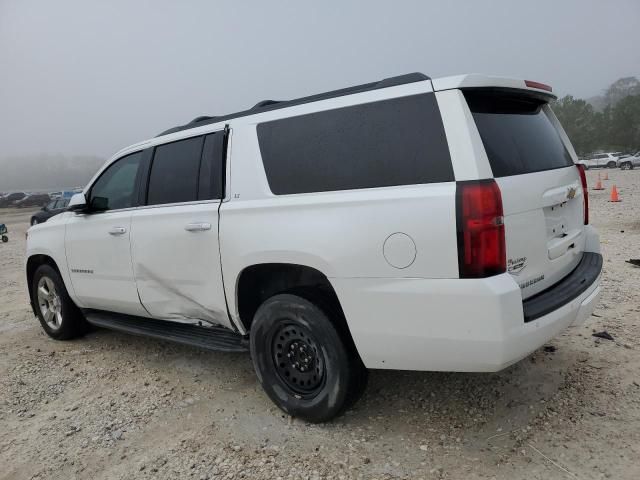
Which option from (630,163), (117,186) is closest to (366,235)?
(117,186)

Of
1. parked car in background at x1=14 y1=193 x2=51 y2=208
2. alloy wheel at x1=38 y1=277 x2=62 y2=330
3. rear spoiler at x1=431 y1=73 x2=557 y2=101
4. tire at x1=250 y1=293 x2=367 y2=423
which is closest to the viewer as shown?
rear spoiler at x1=431 y1=73 x2=557 y2=101

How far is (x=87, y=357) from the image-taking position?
15.3ft

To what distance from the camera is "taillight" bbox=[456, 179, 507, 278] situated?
2322 mm

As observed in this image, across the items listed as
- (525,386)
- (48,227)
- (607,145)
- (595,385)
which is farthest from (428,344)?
(607,145)

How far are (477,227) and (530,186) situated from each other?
551 millimetres

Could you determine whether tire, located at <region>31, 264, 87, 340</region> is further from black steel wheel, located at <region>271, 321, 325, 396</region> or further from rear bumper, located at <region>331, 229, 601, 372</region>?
rear bumper, located at <region>331, 229, 601, 372</region>

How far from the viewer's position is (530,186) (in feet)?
8.63

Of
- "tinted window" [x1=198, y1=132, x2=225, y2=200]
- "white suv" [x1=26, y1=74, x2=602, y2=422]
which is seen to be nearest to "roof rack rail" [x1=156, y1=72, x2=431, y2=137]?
"white suv" [x1=26, y1=74, x2=602, y2=422]

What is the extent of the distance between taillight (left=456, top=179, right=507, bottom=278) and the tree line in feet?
236

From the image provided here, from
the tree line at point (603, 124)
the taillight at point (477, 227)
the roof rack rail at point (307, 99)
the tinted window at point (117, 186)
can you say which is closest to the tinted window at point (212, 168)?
the roof rack rail at point (307, 99)

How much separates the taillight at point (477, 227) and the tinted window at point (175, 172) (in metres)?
2.07

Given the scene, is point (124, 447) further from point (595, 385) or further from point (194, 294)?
point (595, 385)

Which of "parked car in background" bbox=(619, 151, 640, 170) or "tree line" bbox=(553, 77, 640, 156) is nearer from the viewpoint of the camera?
"parked car in background" bbox=(619, 151, 640, 170)

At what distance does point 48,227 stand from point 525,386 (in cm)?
477
